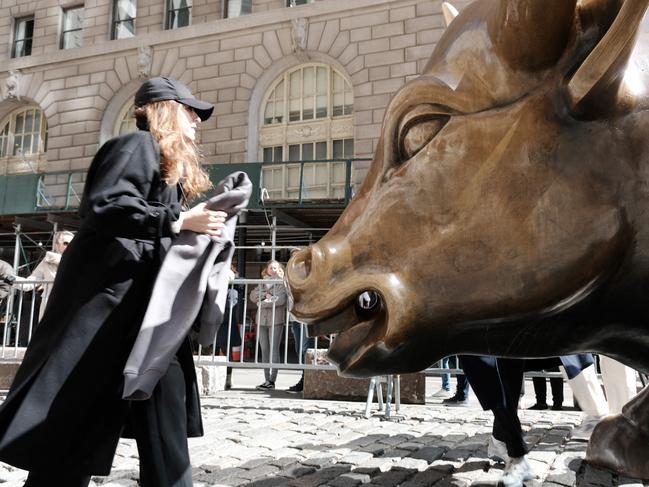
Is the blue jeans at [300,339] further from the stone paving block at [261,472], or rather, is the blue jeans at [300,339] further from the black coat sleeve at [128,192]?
the black coat sleeve at [128,192]

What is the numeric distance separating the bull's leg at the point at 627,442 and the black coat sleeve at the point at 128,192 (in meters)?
1.47

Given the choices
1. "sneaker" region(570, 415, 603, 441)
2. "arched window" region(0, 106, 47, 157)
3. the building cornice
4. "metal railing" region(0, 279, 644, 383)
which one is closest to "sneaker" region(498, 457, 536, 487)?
"sneaker" region(570, 415, 603, 441)

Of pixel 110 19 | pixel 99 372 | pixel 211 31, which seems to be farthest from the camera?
→ pixel 110 19

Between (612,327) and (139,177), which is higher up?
(139,177)

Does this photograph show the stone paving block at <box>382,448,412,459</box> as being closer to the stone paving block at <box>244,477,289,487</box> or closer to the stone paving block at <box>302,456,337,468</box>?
the stone paving block at <box>302,456,337,468</box>

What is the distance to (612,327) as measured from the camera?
116cm

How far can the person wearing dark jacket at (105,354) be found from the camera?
1970mm

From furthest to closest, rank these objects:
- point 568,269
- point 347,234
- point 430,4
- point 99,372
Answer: point 430,4, point 99,372, point 347,234, point 568,269

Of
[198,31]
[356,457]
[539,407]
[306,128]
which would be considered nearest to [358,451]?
[356,457]

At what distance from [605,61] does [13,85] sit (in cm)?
2375

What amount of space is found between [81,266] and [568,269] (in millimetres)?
1619

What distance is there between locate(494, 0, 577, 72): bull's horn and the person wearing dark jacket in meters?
1.36

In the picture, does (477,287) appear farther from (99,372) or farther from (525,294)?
(99,372)

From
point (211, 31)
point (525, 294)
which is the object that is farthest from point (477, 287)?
point (211, 31)
